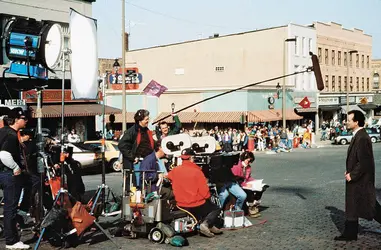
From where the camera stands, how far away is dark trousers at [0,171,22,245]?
8094 mm

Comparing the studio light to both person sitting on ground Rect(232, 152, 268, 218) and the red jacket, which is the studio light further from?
person sitting on ground Rect(232, 152, 268, 218)

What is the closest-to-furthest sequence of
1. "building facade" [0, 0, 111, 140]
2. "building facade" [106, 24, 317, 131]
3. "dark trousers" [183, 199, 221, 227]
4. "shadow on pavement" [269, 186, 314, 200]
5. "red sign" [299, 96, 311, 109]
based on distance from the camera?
"dark trousers" [183, 199, 221, 227]
"shadow on pavement" [269, 186, 314, 200]
"building facade" [0, 0, 111, 140]
"building facade" [106, 24, 317, 131]
"red sign" [299, 96, 311, 109]

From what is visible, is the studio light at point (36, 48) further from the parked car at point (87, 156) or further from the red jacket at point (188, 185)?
the parked car at point (87, 156)

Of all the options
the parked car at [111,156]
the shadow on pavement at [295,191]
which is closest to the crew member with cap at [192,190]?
the shadow on pavement at [295,191]

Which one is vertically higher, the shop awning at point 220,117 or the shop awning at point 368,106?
the shop awning at point 368,106

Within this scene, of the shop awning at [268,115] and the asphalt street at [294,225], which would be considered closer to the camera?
the asphalt street at [294,225]

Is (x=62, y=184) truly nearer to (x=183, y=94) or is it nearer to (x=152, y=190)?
(x=152, y=190)

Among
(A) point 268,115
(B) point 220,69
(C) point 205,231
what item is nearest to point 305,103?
(A) point 268,115

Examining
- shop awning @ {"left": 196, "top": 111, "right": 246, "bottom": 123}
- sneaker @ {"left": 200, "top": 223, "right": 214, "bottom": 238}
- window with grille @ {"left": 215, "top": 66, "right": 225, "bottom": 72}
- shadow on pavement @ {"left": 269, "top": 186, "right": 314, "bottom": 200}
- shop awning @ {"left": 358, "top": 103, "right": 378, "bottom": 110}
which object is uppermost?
window with grille @ {"left": 215, "top": 66, "right": 225, "bottom": 72}

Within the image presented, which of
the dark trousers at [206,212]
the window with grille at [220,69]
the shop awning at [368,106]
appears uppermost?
the window with grille at [220,69]

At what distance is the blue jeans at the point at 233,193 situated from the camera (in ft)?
33.8

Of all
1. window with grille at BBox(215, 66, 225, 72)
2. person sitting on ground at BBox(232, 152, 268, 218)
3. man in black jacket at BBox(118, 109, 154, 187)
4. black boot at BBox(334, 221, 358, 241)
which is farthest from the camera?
window with grille at BBox(215, 66, 225, 72)

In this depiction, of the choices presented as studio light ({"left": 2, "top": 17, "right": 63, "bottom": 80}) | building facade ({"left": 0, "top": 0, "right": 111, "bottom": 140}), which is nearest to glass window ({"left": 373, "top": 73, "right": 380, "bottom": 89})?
building facade ({"left": 0, "top": 0, "right": 111, "bottom": 140})

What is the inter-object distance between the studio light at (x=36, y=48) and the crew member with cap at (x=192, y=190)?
3.18 m
